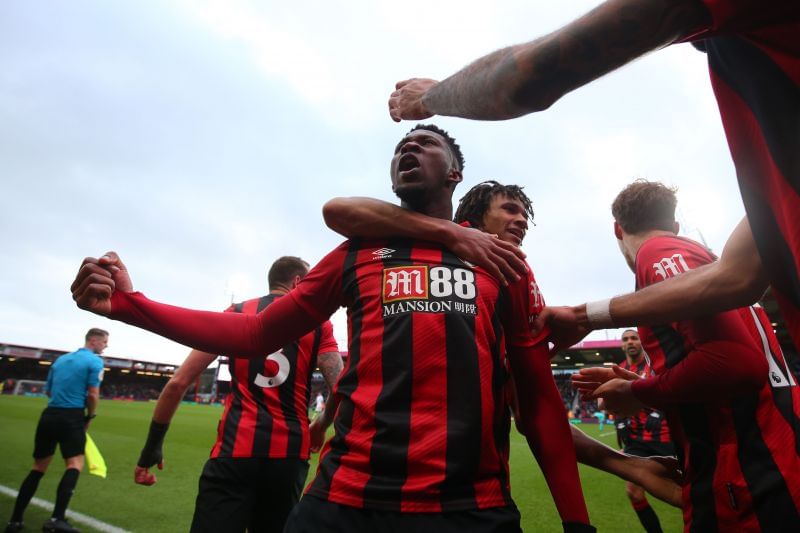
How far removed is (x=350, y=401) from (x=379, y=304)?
0.38 metres

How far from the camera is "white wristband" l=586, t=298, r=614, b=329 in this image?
1866mm

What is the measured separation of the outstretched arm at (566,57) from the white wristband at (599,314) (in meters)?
1.09

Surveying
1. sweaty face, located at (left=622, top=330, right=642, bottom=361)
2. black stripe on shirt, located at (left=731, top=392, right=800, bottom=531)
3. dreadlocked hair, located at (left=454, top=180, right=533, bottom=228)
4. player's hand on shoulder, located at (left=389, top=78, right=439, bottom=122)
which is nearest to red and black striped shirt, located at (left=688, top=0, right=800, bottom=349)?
player's hand on shoulder, located at (left=389, top=78, right=439, bottom=122)

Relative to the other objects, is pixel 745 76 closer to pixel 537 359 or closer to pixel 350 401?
pixel 537 359

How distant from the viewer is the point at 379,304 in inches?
73.5

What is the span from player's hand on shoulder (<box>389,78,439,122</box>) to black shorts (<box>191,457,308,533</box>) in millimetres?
2789

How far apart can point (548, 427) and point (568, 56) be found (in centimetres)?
132

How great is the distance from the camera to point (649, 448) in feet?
20.2

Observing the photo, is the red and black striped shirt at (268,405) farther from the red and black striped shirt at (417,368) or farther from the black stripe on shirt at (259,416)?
the red and black striped shirt at (417,368)

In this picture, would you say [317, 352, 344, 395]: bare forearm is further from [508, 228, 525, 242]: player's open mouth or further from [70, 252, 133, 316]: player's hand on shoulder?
[70, 252, 133, 316]: player's hand on shoulder

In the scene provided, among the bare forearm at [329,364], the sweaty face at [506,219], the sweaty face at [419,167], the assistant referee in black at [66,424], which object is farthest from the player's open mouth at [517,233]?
the assistant referee in black at [66,424]

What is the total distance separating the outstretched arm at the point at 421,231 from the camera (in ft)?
6.17

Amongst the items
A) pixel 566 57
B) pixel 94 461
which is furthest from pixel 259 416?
pixel 94 461

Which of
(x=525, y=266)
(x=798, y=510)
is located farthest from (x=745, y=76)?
(x=798, y=510)
